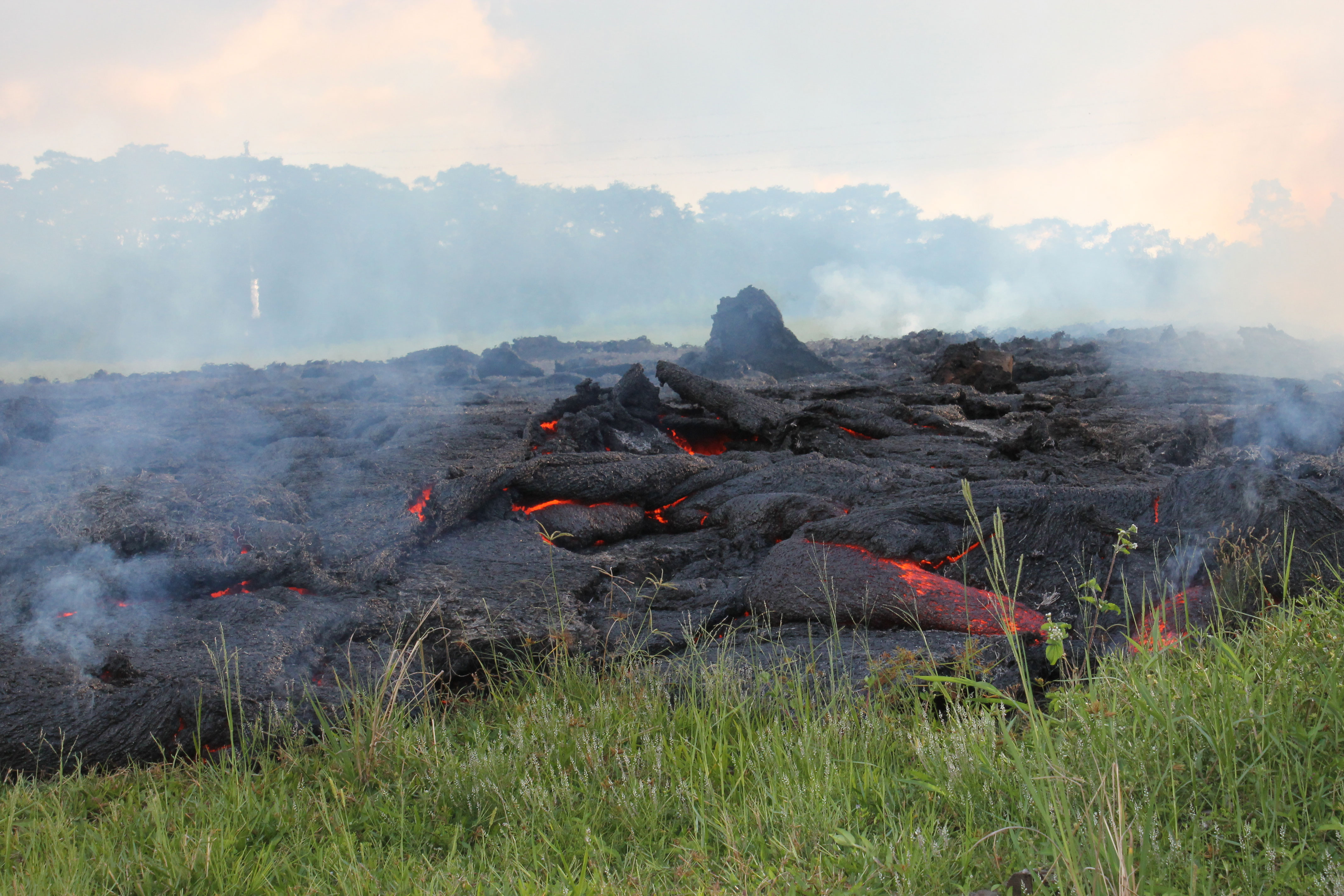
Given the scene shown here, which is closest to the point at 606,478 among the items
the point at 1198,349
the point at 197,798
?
the point at 197,798

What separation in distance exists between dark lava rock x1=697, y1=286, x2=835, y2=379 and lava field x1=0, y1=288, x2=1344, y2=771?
1311 centimetres

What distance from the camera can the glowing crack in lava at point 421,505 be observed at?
6.93 metres

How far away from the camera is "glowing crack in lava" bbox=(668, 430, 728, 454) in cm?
1184

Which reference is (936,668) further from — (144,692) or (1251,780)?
(144,692)

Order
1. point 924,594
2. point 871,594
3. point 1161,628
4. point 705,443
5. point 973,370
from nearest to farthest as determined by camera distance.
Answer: point 1161,628 < point 924,594 < point 871,594 < point 705,443 < point 973,370

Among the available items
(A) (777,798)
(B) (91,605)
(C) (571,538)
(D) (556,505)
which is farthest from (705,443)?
(A) (777,798)

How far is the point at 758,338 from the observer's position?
25.2m

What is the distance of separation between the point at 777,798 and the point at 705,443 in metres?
9.11

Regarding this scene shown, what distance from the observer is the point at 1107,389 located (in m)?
17.5

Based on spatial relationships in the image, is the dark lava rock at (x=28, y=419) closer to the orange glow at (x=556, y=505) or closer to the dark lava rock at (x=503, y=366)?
the orange glow at (x=556, y=505)

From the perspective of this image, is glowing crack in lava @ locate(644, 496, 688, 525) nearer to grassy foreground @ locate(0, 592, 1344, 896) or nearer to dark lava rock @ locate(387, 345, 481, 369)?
grassy foreground @ locate(0, 592, 1344, 896)

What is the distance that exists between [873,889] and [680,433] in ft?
32.2

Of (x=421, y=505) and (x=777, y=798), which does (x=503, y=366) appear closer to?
(x=421, y=505)

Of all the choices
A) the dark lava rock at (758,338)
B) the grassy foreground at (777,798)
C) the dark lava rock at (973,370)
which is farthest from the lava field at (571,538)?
the dark lava rock at (758,338)
